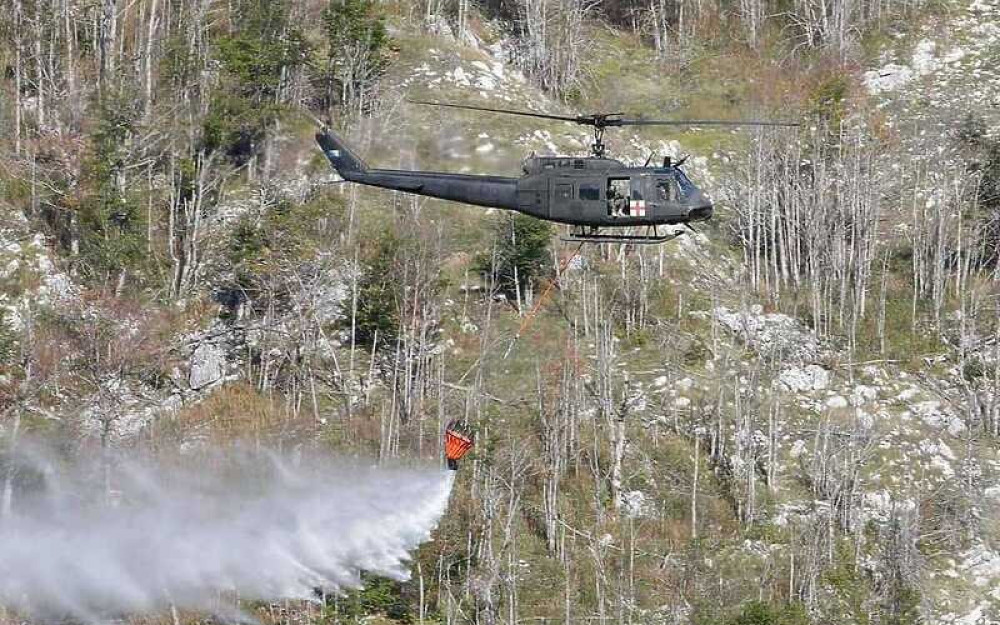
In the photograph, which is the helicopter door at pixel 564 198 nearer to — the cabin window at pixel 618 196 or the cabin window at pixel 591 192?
the cabin window at pixel 591 192

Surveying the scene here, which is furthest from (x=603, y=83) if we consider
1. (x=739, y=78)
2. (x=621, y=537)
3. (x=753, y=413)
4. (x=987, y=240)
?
(x=621, y=537)

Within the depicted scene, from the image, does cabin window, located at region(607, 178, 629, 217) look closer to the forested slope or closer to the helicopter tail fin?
the forested slope

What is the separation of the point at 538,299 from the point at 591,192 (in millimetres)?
21556

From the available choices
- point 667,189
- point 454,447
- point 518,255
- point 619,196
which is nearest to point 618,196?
point 619,196

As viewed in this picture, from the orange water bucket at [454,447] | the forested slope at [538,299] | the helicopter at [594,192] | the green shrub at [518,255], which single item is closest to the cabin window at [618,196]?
the helicopter at [594,192]

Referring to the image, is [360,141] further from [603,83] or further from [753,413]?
[603,83]

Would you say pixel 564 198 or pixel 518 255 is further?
pixel 518 255

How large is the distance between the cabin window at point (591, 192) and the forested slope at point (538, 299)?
3706 millimetres

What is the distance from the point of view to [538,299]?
60.8 metres

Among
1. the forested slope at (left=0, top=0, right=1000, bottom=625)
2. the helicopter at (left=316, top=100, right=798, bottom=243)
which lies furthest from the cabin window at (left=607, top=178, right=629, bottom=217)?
the forested slope at (left=0, top=0, right=1000, bottom=625)

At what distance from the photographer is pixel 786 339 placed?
196 feet

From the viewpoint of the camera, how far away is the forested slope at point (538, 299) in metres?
51.4

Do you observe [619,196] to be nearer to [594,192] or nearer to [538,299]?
[594,192]

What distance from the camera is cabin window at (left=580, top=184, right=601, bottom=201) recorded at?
39312mm
